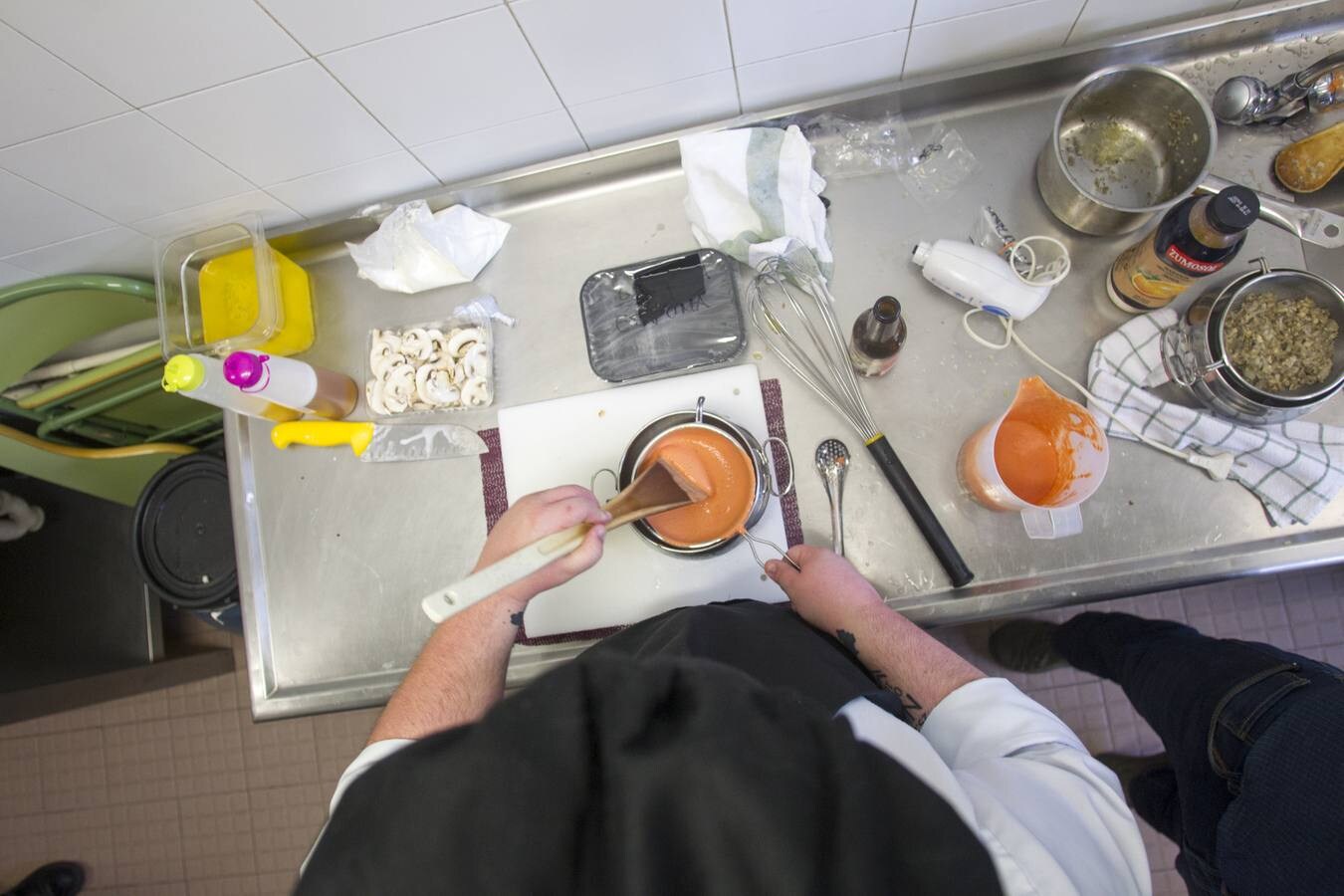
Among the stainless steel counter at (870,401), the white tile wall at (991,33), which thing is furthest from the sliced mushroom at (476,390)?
the white tile wall at (991,33)

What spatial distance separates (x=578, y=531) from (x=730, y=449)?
226 mm

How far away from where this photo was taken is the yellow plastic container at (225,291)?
877 millimetres

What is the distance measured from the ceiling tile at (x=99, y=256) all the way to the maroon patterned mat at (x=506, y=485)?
59cm

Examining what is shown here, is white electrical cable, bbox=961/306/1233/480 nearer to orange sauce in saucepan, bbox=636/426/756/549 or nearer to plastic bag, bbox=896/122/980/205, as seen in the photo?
plastic bag, bbox=896/122/980/205

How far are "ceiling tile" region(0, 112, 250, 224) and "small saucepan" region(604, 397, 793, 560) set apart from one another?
2.11ft

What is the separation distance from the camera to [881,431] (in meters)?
0.81

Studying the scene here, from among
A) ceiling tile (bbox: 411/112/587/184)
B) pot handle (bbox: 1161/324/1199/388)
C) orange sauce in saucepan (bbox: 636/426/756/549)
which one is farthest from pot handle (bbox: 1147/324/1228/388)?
ceiling tile (bbox: 411/112/587/184)

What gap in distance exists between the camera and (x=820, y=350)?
2.72 ft

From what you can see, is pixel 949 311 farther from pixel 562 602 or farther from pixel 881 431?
pixel 562 602

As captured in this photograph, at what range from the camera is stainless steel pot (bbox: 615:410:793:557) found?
78 cm

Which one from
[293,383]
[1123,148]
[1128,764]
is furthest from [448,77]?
[1128,764]

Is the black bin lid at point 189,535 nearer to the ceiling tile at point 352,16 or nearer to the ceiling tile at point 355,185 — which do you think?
the ceiling tile at point 355,185

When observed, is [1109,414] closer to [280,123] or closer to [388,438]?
[388,438]

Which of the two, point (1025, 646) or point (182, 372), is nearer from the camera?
point (182, 372)
